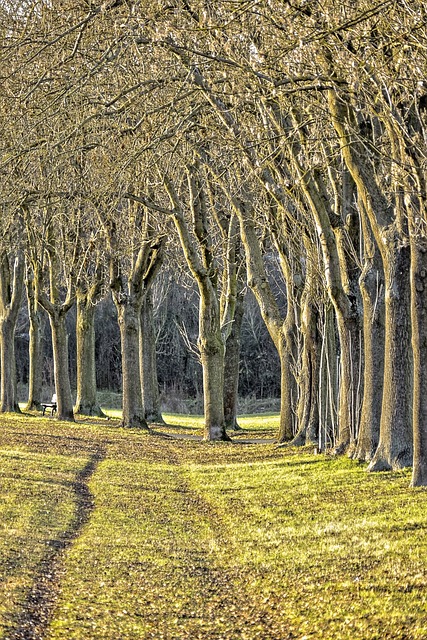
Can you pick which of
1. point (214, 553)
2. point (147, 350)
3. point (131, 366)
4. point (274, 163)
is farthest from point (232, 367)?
point (214, 553)

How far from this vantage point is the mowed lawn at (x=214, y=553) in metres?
8.30

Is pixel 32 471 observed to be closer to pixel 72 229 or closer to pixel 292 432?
pixel 292 432

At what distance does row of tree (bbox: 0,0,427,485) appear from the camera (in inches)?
529

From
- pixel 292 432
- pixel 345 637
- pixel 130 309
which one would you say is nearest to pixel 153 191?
pixel 130 309

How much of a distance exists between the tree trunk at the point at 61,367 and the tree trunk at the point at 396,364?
61.7ft

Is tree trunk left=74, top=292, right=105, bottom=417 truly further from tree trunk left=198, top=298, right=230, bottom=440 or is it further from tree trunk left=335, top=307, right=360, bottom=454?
tree trunk left=335, top=307, right=360, bottom=454

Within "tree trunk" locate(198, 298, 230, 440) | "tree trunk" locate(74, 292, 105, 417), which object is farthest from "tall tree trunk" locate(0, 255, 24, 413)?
"tree trunk" locate(198, 298, 230, 440)

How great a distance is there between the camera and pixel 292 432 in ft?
83.1

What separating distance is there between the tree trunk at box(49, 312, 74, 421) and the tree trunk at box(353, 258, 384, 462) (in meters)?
17.1

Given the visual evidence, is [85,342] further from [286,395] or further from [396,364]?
[396,364]

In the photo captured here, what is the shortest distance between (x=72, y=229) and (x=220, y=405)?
370 inches

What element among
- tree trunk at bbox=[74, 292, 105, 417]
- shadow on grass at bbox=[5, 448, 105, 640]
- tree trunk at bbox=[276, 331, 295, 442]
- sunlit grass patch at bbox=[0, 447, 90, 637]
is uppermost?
tree trunk at bbox=[74, 292, 105, 417]

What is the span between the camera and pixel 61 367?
32.7 meters

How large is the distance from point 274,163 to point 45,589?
42.1 ft
